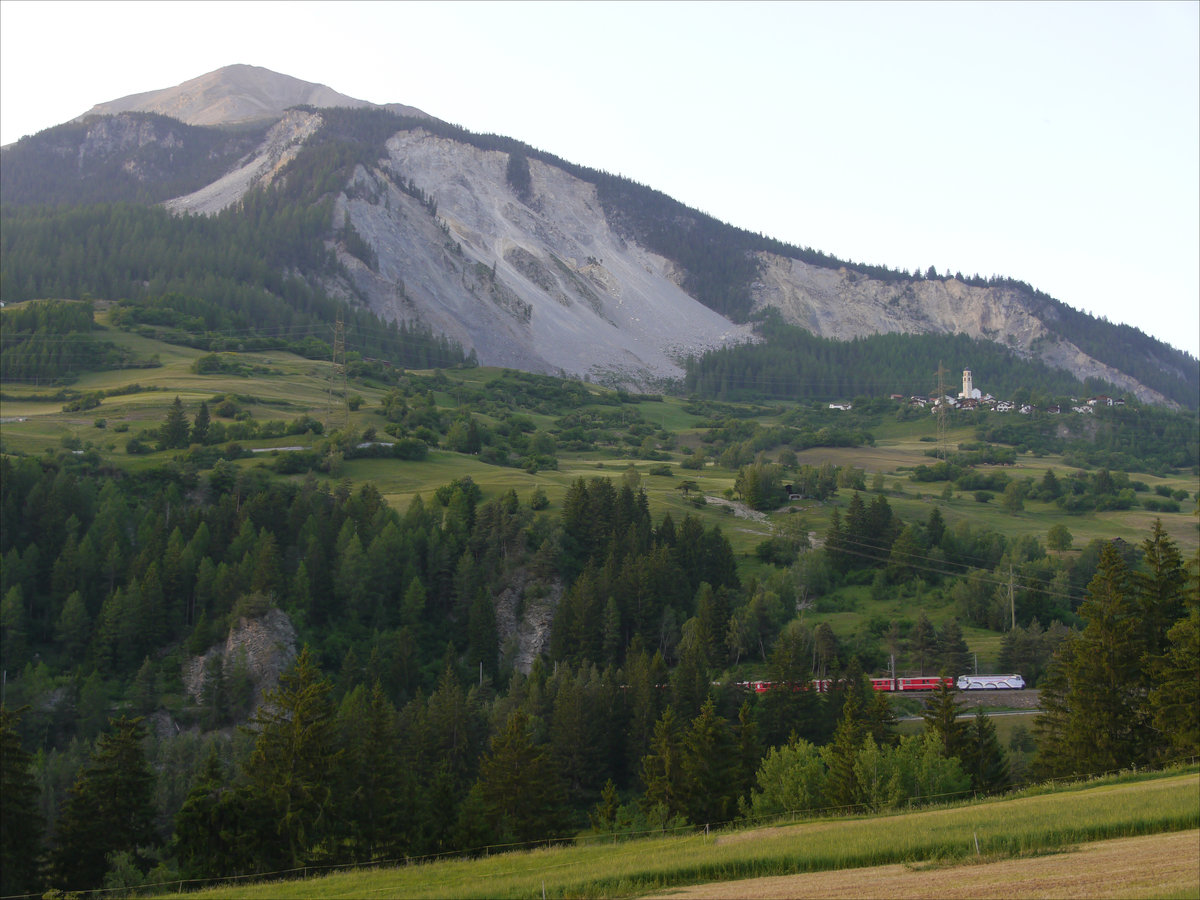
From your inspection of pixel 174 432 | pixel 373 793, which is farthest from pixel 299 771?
pixel 174 432

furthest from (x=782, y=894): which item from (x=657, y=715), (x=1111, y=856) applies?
(x=657, y=715)

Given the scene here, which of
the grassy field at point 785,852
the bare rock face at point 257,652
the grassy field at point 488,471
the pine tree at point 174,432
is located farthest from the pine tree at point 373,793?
the pine tree at point 174,432

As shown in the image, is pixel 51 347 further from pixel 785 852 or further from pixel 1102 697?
pixel 785 852

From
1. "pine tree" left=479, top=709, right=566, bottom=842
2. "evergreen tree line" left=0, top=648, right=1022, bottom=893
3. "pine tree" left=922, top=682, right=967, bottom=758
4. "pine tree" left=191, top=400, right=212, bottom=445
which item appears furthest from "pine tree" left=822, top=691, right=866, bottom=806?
"pine tree" left=191, top=400, right=212, bottom=445

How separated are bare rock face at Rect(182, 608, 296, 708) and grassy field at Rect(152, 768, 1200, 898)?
155 feet

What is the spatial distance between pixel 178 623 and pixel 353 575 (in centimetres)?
1363

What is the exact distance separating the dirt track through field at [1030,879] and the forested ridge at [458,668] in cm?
1552

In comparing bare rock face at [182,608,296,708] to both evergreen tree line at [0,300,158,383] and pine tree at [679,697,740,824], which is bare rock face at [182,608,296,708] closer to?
pine tree at [679,697,740,824]

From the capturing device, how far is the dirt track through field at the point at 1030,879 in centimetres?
2580

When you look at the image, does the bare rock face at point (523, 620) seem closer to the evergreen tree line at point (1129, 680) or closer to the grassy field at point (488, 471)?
the grassy field at point (488, 471)

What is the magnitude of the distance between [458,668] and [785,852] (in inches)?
2197

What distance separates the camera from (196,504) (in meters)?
109

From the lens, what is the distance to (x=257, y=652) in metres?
84.3

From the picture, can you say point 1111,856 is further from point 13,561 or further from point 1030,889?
point 13,561
